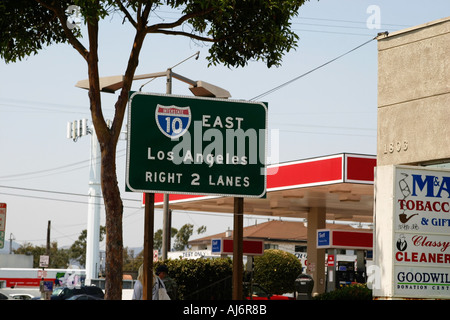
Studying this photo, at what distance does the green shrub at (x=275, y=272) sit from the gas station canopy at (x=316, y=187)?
26.8ft

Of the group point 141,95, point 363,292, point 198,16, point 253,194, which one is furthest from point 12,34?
point 363,292

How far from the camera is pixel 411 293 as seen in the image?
1527 centimetres

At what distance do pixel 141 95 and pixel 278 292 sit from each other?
4068 centimetres

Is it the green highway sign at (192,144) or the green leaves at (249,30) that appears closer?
the green highway sign at (192,144)

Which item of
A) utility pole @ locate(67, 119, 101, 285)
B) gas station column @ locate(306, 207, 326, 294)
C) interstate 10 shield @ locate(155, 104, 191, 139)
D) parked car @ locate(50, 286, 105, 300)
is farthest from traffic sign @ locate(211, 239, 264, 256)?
utility pole @ locate(67, 119, 101, 285)

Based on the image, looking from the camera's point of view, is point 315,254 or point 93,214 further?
point 93,214

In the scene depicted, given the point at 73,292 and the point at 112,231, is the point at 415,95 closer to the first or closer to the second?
the point at 112,231

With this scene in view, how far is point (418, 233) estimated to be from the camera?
49.6 feet

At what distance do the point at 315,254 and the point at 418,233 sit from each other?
80.8 ft

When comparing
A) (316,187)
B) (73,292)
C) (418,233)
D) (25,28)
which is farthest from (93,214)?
(418,233)

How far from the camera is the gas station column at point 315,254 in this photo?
38656 millimetres

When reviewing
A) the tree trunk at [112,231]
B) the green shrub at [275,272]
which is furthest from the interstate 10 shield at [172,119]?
the green shrub at [275,272]

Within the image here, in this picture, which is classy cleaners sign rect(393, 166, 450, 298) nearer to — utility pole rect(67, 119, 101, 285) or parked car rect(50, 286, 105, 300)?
parked car rect(50, 286, 105, 300)

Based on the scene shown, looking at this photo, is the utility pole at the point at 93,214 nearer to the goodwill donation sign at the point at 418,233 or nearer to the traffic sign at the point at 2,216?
the traffic sign at the point at 2,216
